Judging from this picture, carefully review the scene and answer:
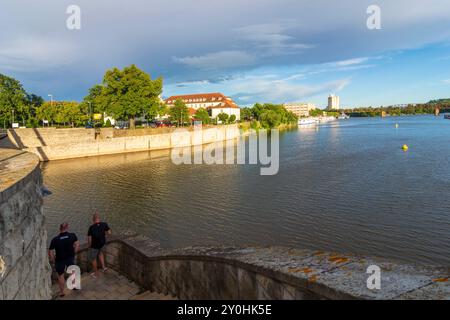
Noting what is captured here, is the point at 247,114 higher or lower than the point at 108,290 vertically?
higher

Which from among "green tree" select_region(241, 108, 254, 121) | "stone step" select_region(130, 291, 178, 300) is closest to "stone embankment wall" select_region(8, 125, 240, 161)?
"stone step" select_region(130, 291, 178, 300)

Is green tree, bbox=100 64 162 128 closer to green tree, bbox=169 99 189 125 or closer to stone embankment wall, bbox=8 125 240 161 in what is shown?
stone embankment wall, bbox=8 125 240 161

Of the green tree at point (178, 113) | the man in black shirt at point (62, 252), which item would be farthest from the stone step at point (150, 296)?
the green tree at point (178, 113)

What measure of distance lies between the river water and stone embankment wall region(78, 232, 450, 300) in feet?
34.1

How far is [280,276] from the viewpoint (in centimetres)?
481

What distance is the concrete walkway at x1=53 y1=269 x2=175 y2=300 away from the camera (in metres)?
8.88

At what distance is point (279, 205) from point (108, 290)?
17362 mm

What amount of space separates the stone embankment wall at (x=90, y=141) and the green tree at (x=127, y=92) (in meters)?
6.60

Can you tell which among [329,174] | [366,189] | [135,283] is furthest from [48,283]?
[329,174]

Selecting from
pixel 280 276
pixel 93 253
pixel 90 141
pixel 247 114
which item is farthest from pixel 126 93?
pixel 247 114

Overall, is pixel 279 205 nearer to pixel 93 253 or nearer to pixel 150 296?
pixel 93 253

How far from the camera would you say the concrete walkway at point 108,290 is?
29.1ft

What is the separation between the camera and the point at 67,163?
50.0 meters
